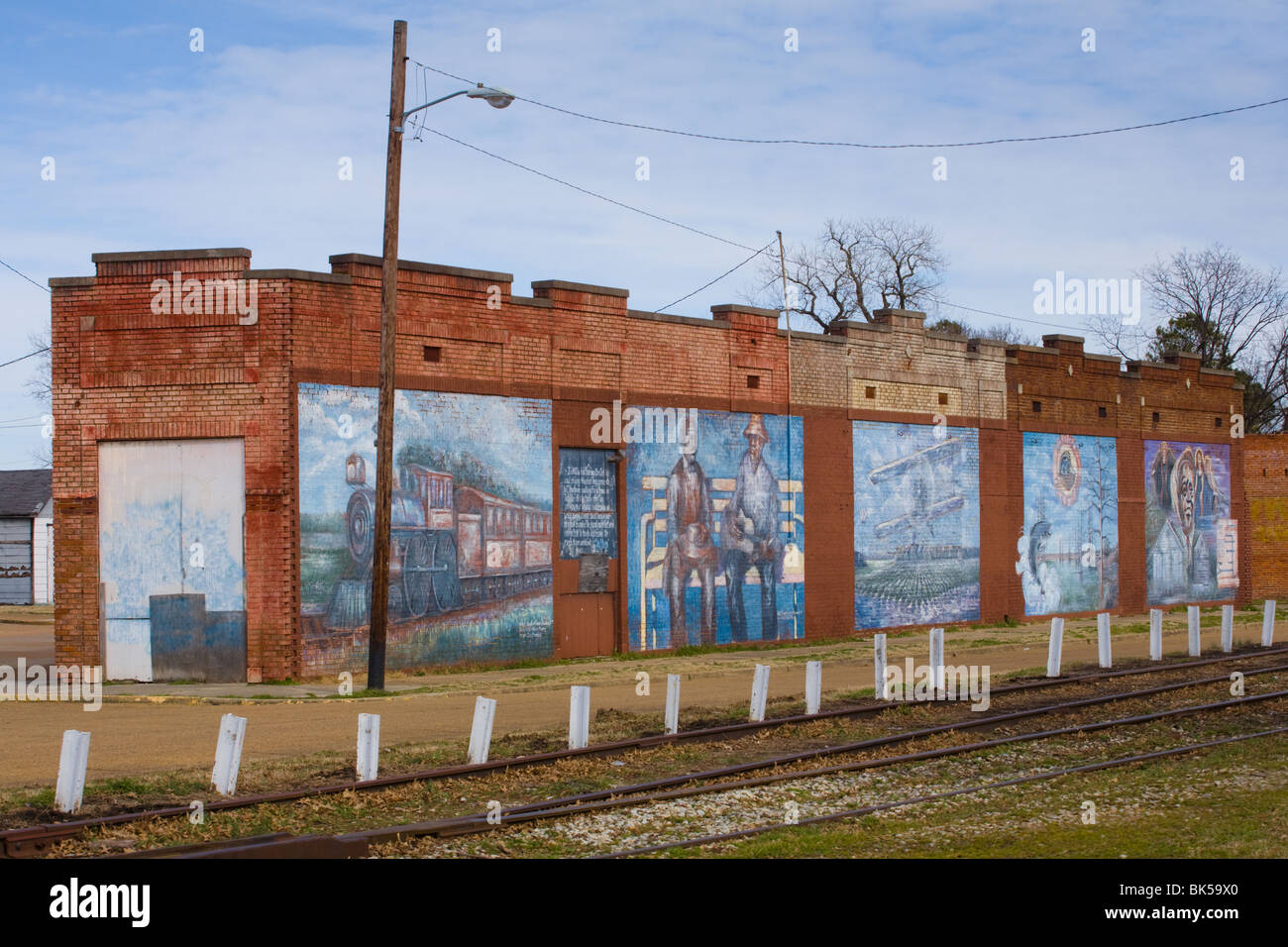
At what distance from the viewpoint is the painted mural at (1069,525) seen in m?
36.6

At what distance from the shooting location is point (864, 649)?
28547 millimetres

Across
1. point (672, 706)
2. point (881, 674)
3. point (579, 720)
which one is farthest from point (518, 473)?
point (579, 720)

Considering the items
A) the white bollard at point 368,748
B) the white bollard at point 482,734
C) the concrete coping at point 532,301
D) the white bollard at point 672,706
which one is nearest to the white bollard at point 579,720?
the white bollard at point 482,734

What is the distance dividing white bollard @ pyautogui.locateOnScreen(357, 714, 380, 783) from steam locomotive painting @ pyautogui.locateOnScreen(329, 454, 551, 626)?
10447 mm

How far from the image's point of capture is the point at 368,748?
1256 centimetres

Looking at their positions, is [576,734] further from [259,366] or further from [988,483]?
[988,483]

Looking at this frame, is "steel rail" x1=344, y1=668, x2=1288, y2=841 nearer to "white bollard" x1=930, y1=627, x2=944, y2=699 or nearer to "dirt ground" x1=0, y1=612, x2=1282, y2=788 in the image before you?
"white bollard" x1=930, y1=627, x2=944, y2=699

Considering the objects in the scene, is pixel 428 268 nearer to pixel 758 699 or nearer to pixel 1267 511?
pixel 758 699

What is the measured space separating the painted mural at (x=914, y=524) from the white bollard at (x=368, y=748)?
2046 centimetres

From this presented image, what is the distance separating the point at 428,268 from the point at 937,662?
11179 mm

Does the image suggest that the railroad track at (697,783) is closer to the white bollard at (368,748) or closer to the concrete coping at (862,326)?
the white bollard at (368,748)

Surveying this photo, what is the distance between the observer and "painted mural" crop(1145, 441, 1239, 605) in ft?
133
